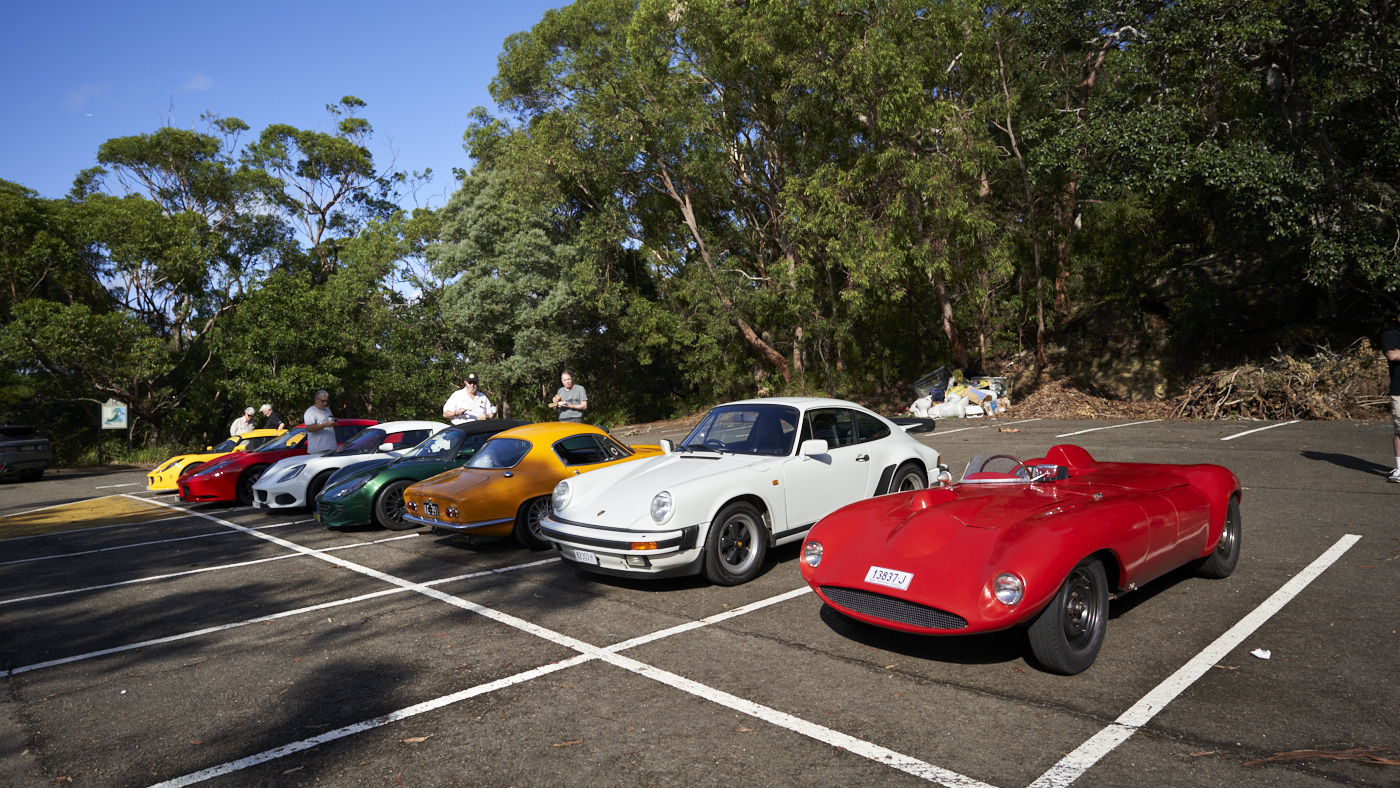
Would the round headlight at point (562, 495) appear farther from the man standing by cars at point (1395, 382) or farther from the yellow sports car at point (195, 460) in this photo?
the yellow sports car at point (195, 460)

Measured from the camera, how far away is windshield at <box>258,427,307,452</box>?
12922 millimetres

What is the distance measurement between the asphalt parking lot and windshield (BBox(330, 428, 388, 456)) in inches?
161

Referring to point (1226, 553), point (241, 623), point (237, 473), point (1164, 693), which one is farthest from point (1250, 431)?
point (237, 473)

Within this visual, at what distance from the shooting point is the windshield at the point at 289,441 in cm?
1292

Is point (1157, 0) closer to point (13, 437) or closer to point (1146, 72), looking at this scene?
point (1146, 72)

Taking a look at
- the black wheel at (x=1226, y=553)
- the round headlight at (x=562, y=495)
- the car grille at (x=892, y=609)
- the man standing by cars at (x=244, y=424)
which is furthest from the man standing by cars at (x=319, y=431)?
the black wheel at (x=1226, y=553)

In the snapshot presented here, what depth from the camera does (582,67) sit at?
93.2ft

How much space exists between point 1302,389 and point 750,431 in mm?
14693

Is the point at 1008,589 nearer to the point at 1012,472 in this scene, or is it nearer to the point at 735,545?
the point at 1012,472

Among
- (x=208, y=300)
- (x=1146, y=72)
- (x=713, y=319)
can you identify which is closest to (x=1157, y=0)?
(x=1146, y=72)

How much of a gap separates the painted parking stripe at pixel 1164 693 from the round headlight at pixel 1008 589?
2.10 ft

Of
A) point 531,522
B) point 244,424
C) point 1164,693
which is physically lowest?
point 1164,693

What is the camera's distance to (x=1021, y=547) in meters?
3.87

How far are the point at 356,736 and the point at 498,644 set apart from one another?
1317mm
